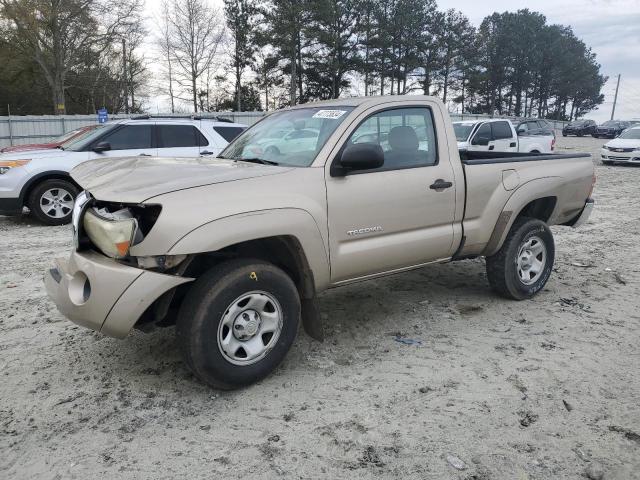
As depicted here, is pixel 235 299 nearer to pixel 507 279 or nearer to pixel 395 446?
pixel 395 446

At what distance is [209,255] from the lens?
333 cm

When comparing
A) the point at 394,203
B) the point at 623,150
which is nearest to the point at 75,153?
the point at 394,203

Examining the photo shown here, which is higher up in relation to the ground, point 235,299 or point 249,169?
point 249,169

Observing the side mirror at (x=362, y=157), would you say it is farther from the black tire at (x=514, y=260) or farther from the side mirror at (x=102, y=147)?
the side mirror at (x=102, y=147)

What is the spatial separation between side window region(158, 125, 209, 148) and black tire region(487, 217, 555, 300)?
21.0ft

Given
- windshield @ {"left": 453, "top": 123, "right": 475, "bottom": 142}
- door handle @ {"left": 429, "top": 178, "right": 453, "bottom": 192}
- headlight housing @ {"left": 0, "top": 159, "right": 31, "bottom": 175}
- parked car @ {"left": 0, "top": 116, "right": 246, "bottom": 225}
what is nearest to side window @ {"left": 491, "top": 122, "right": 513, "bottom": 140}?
windshield @ {"left": 453, "top": 123, "right": 475, "bottom": 142}

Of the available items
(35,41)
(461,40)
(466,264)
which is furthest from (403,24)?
(466,264)

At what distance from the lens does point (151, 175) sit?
3.30m

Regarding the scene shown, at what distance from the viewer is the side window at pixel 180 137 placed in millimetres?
9445

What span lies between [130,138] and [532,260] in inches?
277

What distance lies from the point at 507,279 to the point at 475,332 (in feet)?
2.67

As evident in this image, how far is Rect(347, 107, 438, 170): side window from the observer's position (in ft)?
12.9

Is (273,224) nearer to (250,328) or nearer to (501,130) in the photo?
(250,328)

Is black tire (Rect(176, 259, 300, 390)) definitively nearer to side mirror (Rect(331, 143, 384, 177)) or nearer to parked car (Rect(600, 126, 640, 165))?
side mirror (Rect(331, 143, 384, 177))
